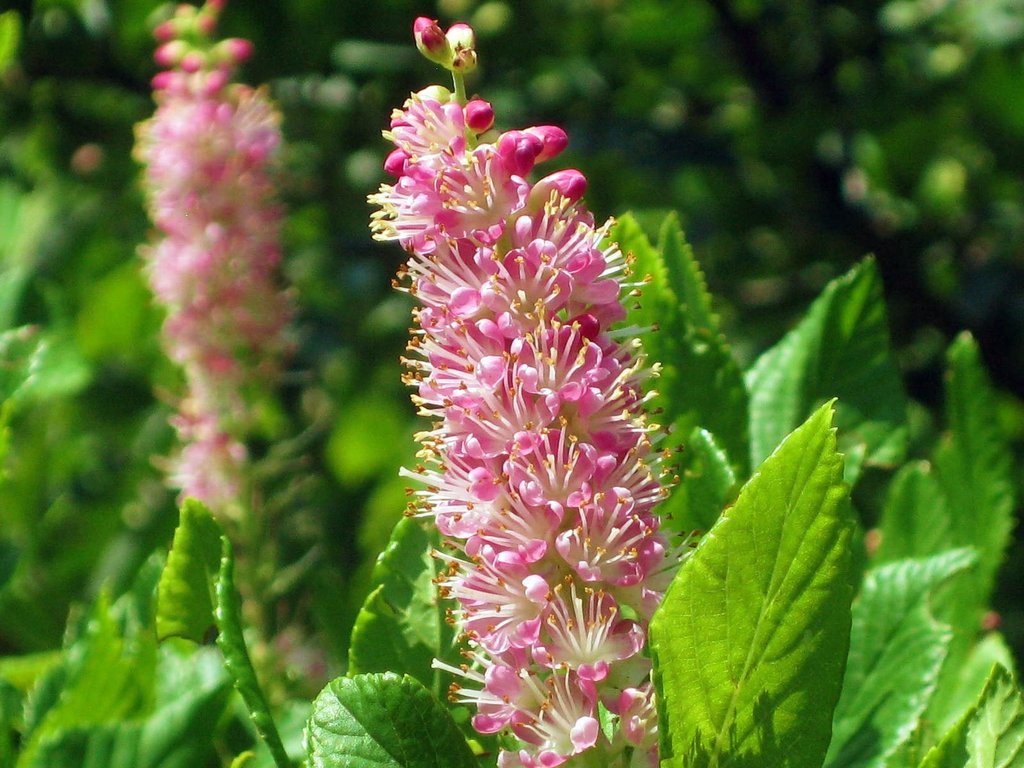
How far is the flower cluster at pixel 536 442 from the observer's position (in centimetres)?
110

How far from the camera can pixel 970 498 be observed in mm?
1638

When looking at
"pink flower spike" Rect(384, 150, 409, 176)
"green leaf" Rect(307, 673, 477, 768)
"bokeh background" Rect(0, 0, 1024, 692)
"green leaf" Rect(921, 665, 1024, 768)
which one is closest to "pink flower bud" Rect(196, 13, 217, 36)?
"bokeh background" Rect(0, 0, 1024, 692)

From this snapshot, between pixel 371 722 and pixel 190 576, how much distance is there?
0.96ft

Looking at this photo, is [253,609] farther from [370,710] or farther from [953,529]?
[370,710]

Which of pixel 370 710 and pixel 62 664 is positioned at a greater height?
pixel 370 710

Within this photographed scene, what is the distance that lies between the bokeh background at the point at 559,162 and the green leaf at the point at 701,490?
1.71m

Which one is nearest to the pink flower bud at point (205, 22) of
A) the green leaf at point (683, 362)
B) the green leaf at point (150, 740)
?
the green leaf at point (683, 362)

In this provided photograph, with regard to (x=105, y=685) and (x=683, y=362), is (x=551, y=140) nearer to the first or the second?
(x=683, y=362)

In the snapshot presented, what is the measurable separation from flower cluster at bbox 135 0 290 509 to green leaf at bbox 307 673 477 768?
190cm

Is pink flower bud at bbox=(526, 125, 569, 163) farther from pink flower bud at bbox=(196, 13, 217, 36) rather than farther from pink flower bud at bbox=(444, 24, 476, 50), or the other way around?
pink flower bud at bbox=(196, 13, 217, 36)

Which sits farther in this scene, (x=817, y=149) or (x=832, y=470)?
(x=817, y=149)

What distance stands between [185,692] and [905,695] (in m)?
0.70

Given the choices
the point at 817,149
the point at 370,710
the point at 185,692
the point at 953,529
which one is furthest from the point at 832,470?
the point at 817,149

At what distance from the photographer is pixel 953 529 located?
1647mm
